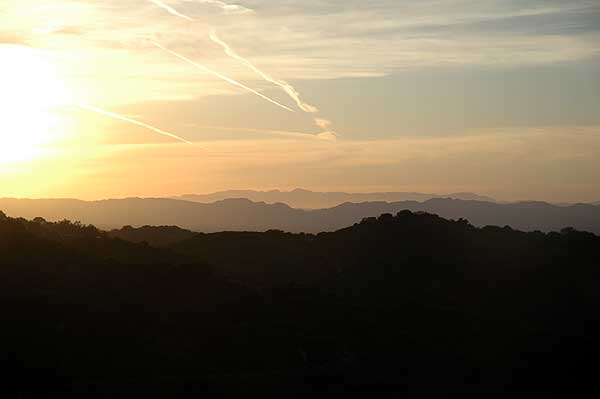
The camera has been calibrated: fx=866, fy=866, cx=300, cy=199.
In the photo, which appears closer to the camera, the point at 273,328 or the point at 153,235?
the point at 273,328

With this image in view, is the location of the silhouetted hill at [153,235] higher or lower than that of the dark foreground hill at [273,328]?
higher

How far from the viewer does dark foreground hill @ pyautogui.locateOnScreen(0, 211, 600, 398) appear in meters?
56.0

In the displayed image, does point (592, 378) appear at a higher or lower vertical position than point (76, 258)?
lower

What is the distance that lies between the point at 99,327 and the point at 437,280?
170ft

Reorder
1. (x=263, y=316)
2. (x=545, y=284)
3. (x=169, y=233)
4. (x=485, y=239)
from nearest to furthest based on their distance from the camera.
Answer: (x=263, y=316)
(x=545, y=284)
(x=485, y=239)
(x=169, y=233)

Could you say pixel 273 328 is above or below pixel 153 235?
below

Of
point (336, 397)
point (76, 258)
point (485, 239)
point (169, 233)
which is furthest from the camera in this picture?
point (169, 233)

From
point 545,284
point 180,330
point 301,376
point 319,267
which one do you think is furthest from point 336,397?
point 319,267

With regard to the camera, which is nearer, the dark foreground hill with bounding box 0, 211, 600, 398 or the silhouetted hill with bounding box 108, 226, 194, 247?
the dark foreground hill with bounding box 0, 211, 600, 398

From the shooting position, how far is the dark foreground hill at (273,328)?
56.0 m

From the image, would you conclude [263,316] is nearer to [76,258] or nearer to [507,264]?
[76,258]

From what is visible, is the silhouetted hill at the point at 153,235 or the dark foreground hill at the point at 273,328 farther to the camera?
the silhouetted hill at the point at 153,235

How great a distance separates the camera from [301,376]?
58156 millimetres

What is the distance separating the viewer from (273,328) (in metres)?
67.7
